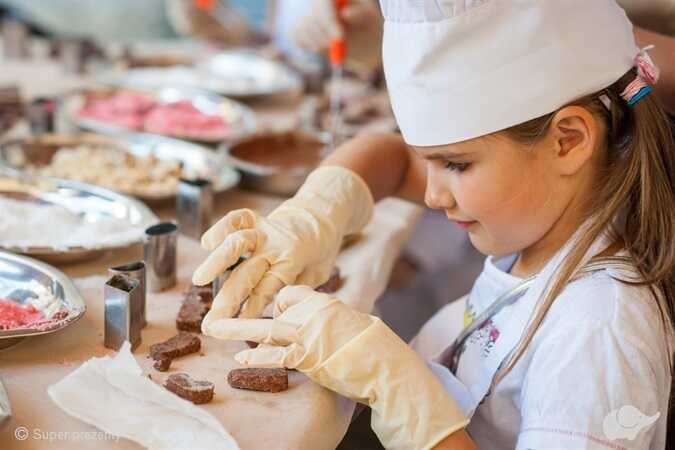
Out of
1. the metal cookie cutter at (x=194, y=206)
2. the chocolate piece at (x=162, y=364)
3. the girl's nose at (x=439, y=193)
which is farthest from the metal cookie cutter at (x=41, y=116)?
the girl's nose at (x=439, y=193)

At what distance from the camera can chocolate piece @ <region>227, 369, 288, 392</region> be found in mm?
1248

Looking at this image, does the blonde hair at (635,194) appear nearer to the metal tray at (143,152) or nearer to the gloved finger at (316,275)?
the gloved finger at (316,275)

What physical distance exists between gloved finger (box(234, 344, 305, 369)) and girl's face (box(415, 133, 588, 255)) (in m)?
0.36

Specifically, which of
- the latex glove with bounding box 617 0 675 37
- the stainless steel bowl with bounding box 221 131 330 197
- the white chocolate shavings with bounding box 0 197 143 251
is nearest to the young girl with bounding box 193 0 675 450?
the white chocolate shavings with bounding box 0 197 143 251

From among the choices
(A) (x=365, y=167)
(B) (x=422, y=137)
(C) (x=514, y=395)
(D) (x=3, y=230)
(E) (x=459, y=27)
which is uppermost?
(E) (x=459, y=27)

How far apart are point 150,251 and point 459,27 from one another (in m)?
0.69

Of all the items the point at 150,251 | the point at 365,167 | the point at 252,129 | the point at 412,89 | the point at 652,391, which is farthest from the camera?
the point at 252,129

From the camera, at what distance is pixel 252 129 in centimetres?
254

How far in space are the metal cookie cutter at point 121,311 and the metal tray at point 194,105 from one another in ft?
3.47

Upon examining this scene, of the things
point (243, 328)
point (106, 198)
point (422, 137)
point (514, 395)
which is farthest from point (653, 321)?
point (106, 198)

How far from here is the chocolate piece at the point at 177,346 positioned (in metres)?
1.30

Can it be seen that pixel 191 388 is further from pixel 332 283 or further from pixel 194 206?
pixel 194 206

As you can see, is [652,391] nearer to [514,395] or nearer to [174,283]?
[514,395]

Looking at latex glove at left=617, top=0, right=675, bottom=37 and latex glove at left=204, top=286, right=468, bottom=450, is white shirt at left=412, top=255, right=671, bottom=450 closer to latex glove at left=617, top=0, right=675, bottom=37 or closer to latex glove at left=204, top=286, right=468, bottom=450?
latex glove at left=204, top=286, right=468, bottom=450
